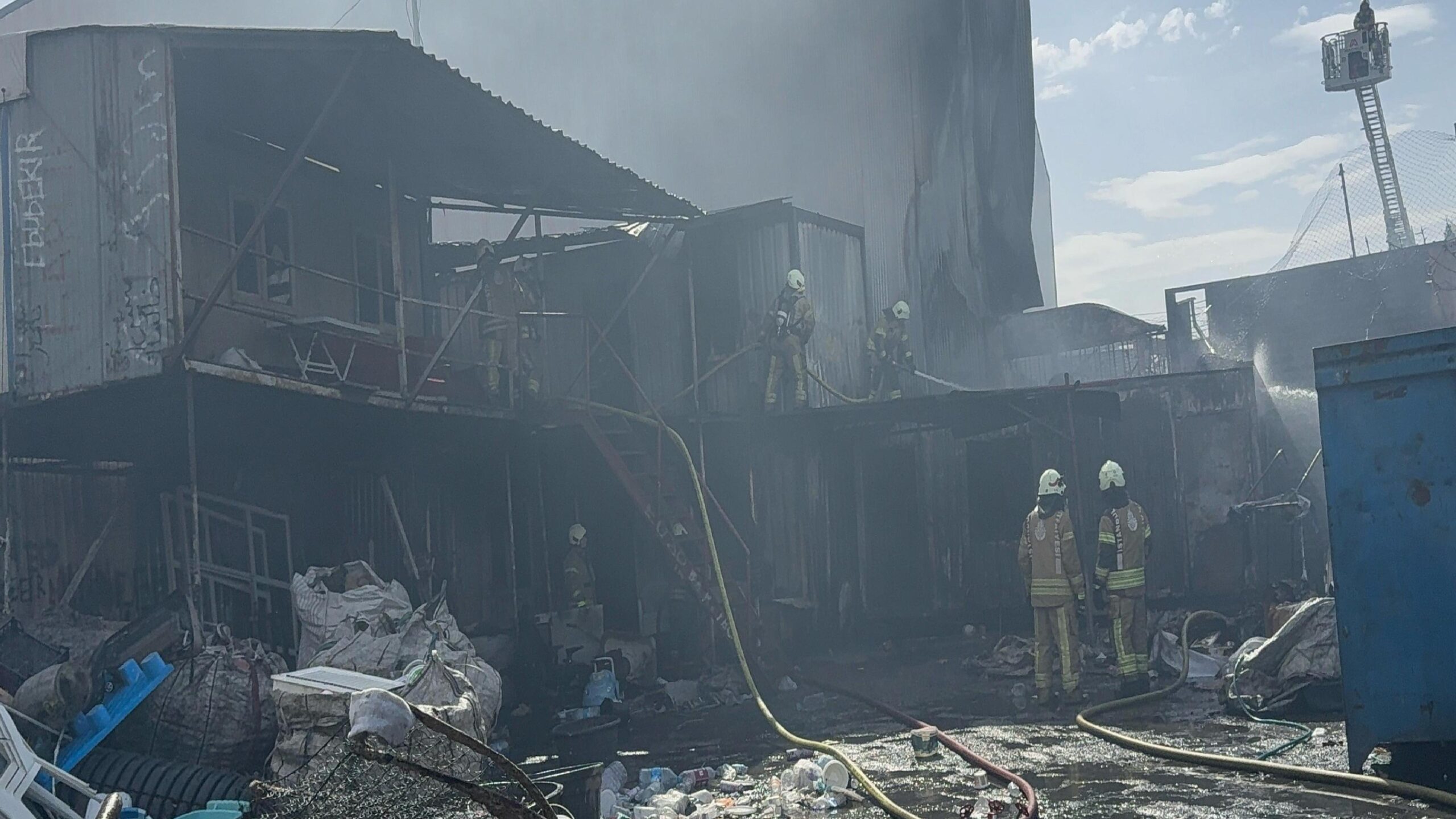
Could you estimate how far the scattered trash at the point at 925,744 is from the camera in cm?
864

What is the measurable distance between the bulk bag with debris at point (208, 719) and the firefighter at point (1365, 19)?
36.1m

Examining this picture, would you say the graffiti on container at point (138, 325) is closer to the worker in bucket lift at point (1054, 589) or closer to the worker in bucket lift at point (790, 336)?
the worker in bucket lift at point (1054, 589)

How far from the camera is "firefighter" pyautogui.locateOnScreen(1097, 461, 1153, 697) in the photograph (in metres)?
10.7

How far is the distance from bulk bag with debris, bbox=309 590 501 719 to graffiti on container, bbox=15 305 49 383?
12.3 ft

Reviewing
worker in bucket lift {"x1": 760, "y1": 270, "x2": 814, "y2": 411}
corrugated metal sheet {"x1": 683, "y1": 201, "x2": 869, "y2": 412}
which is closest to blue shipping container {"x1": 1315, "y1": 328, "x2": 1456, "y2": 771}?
worker in bucket lift {"x1": 760, "y1": 270, "x2": 814, "y2": 411}

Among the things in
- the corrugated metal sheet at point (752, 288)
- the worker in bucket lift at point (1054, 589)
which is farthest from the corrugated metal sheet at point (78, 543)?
the worker in bucket lift at point (1054, 589)

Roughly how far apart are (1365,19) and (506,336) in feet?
101

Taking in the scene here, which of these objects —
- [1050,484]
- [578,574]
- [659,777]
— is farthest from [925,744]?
[578,574]

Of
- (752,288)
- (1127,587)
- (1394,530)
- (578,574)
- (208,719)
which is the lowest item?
(208,719)

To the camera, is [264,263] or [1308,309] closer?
[264,263]

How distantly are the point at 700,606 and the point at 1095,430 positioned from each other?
7.04 metres

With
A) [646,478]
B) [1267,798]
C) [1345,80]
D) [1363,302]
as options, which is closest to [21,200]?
[646,478]

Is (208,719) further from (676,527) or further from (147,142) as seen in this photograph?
(676,527)

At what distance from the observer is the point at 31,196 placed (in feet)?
34.3
